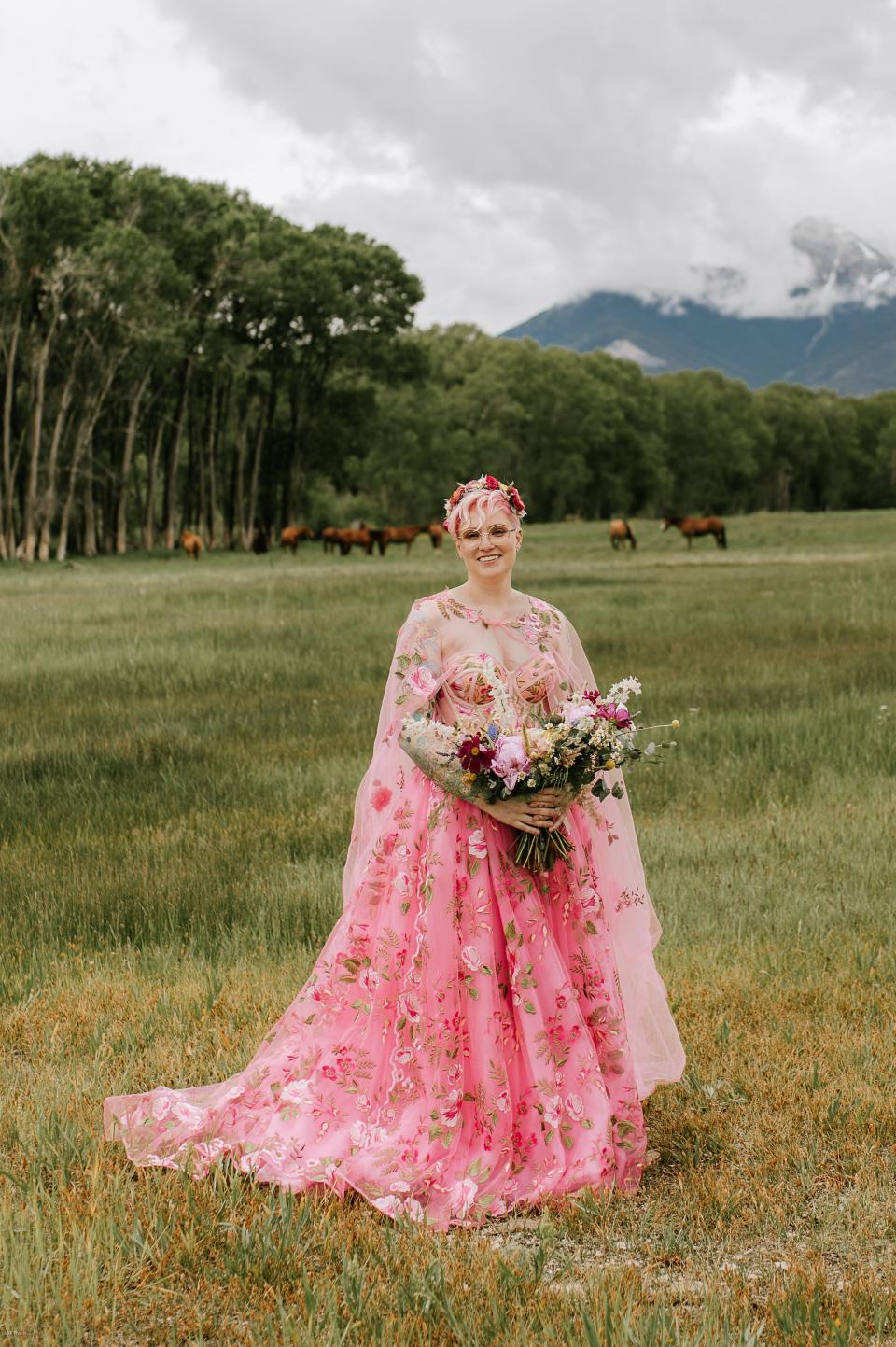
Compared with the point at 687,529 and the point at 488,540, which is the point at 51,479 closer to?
the point at 687,529

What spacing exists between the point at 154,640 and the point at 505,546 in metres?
16.2

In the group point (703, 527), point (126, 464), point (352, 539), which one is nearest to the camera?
point (126, 464)

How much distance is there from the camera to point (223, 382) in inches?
2505

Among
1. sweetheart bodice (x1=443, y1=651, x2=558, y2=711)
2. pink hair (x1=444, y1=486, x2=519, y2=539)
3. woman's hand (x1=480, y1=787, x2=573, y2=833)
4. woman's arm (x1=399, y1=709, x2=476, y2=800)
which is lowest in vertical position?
woman's hand (x1=480, y1=787, x2=573, y2=833)

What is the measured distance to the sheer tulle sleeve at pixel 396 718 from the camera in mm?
4953

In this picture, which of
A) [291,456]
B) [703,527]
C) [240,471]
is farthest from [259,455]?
[703,527]

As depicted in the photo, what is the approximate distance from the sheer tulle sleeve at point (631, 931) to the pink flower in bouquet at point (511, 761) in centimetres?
59

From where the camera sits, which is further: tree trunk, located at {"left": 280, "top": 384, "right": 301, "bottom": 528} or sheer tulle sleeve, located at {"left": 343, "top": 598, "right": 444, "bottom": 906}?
tree trunk, located at {"left": 280, "top": 384, "right": 301, "bottom": 528}

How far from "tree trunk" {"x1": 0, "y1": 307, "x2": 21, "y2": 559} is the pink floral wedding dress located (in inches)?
1777

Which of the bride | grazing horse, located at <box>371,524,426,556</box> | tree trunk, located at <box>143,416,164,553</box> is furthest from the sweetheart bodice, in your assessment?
tree trunk, located at <box>143,416,164,553</box>

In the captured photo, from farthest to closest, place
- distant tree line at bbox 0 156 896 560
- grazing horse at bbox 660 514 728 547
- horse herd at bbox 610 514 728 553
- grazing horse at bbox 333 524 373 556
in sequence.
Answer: grazing horse at bbox 660 514 728 547 < grazing horse at bbox 333 524 373 556 < horse herd at bbox 610 514 728 553 < distant tree line at bbox 0 156 896 560

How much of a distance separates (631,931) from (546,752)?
1.05m

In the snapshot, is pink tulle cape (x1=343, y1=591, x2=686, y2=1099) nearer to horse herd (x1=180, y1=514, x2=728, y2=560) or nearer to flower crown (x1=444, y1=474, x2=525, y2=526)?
flower crown (x1=444, y1=474, x2=525, y2=526)

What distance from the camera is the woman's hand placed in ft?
15.3
